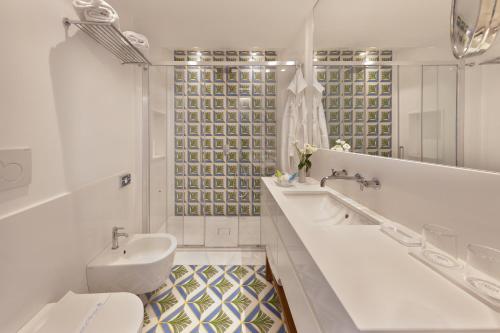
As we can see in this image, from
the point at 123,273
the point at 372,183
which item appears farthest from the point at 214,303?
the point at 372,183

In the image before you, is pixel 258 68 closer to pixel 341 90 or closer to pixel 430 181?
pixel 341 90

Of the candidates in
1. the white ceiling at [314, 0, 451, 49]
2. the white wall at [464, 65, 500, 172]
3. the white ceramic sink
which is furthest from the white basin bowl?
the white ceiling at [314, 0, 451, 49]

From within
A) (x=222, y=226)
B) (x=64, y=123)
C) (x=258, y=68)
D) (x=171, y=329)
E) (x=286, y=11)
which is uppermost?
(x=286, y=11)

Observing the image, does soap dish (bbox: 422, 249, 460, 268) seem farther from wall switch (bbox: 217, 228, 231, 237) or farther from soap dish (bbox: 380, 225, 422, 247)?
wall switch (bbox: 217, 228, 231, 237)

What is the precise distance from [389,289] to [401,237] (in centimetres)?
37

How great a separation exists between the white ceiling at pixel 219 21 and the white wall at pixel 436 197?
168cm

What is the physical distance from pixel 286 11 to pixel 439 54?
1741 mm

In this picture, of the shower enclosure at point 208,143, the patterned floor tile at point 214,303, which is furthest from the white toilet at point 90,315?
the shower enclosure at point 208,143

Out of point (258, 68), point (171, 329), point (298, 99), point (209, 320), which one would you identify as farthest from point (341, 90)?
point (171, 329)

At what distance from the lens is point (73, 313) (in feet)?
3.59

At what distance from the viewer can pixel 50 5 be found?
122 cm

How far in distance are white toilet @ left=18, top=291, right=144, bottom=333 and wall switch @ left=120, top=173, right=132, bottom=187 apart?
956 millimetres

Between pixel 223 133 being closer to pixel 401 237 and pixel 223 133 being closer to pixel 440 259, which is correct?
pixel 401 237

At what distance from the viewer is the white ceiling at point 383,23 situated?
2.75 ft
